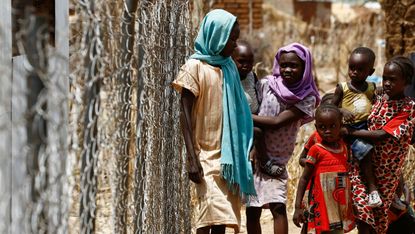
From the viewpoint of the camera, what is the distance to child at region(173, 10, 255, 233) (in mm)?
4949

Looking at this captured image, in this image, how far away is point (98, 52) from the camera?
3225 millimetres

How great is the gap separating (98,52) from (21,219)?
2.19 feet

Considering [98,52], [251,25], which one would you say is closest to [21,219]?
[98,52]

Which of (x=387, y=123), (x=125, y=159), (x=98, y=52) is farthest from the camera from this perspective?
(x=387, y=123)

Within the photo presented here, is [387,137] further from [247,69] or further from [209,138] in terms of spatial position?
[209,138]

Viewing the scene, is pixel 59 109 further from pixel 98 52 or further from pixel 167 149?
pixel 167 149

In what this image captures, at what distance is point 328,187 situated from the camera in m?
5.89

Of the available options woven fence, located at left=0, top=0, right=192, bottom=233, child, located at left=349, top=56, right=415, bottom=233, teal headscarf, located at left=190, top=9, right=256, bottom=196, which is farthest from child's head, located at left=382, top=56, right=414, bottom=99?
woven fence, located at left=0, top=0, right=192, bottom=233

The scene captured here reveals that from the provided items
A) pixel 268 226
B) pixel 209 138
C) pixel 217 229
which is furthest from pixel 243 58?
pixel 268 226

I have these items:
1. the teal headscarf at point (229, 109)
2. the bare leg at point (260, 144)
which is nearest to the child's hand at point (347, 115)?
the bare leg at point (260, 144)

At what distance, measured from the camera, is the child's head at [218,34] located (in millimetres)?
4922

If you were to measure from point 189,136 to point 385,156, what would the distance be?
168cm

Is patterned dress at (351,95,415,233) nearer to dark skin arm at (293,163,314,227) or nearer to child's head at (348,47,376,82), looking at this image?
child's head at (348,47,376,82)

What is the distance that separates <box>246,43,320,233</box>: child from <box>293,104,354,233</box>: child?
0.43ft
